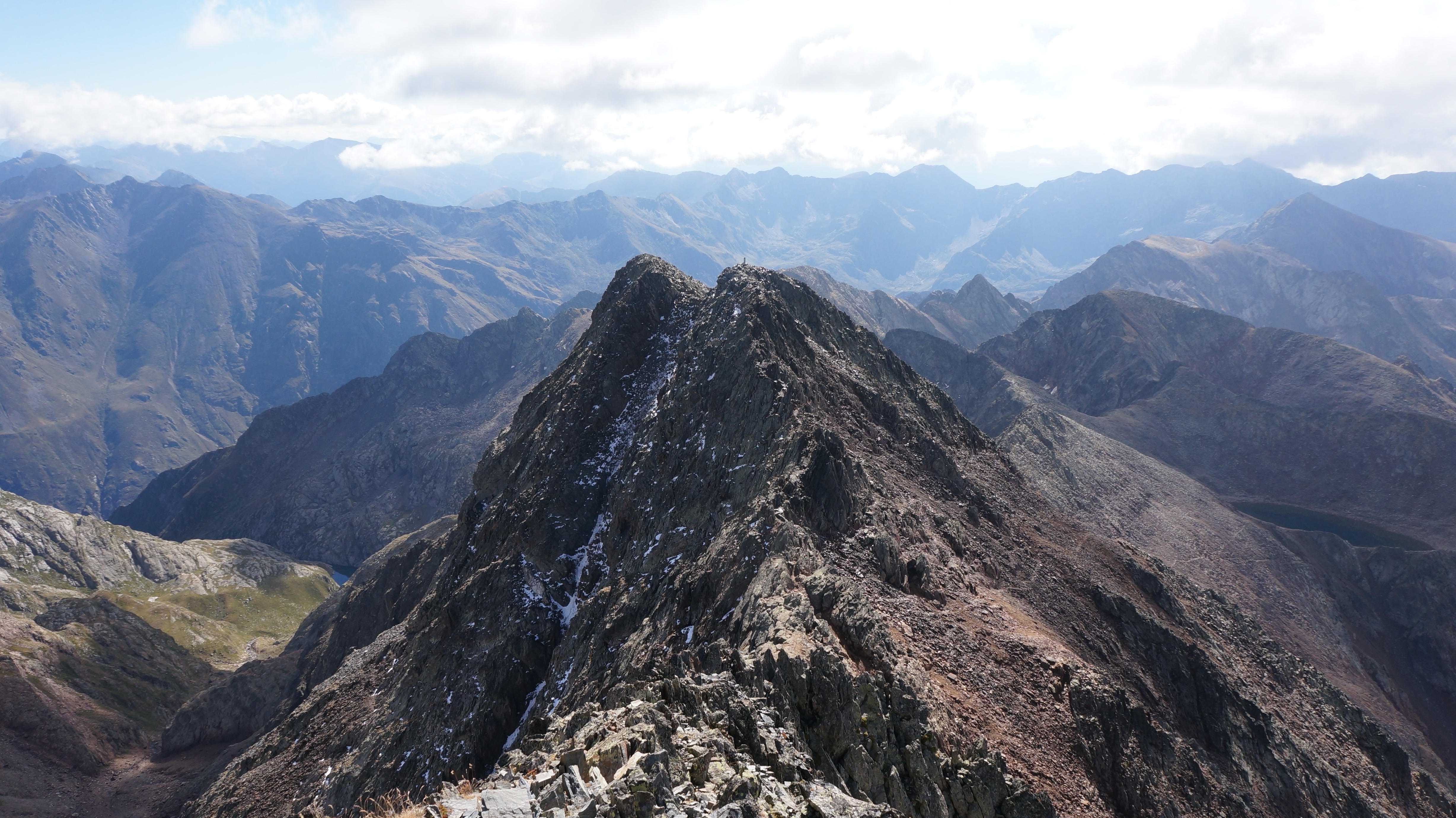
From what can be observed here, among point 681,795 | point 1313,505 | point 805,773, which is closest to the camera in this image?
point 681,795

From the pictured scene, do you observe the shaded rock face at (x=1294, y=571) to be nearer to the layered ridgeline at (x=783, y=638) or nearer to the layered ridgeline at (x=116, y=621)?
the layered ridgeline at (x=783, y=638)

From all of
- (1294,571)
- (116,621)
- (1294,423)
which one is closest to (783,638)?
(1294,571)

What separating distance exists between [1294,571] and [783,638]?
11960 cm

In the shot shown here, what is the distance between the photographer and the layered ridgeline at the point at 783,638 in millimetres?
25797

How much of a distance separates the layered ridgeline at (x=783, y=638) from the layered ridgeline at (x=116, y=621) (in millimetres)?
39604

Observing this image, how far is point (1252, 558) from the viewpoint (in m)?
110

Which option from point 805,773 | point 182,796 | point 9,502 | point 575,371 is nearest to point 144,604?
point 9,502

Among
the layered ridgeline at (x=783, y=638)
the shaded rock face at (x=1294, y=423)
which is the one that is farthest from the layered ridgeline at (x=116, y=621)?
the shaded rock face at (x=1294, y=423)

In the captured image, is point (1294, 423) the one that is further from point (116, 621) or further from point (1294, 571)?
point (116, 621)

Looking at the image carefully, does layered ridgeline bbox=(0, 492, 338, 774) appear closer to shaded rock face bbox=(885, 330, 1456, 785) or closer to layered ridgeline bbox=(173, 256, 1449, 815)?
layered ridgeline bbox=(173, 256, 1449, 815)

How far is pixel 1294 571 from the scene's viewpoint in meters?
109

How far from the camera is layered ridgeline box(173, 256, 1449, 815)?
84.6 ft

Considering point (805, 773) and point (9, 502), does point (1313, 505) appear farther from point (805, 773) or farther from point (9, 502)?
point (9, 502)

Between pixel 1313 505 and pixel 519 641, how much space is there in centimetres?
16502
